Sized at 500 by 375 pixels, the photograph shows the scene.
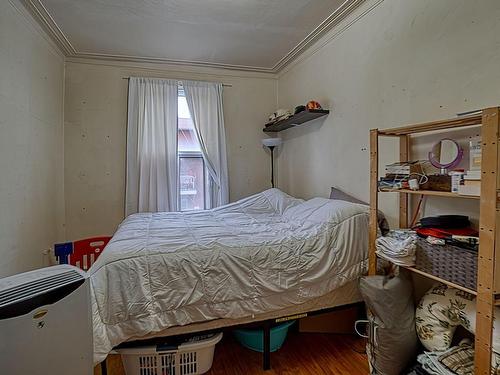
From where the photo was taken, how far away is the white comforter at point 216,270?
5.08ft

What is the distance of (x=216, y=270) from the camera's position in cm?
170

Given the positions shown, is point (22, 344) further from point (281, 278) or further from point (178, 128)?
point (178, 128)

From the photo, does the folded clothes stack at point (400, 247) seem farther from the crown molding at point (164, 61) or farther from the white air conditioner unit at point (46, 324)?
the crown molding at point (164, 61)

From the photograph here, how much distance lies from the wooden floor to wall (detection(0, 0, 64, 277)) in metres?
1.25

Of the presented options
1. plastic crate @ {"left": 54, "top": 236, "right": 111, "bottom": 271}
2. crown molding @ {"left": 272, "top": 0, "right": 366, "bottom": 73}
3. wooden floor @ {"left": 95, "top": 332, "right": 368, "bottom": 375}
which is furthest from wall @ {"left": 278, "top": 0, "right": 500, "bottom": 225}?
plastic crate @ {"left": 54, "top": 236, "right": 111, "bottom": 271}

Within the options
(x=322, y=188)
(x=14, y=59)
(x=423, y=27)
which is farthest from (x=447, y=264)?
(x=14, y=59)

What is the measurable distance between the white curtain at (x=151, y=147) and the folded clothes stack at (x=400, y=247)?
2.52 meters

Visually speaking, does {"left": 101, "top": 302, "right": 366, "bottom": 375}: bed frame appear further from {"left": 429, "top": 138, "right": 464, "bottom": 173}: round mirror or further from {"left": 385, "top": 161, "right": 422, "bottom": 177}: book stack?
{"left": 429, "top": 138, "right": 464, "bottom": 173}: round mirror

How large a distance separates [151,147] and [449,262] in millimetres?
3094

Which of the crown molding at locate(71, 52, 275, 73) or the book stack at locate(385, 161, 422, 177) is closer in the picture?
the book stack at locate(385, 161, 422, 177)

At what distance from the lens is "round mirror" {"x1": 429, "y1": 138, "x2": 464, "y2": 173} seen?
166 cm

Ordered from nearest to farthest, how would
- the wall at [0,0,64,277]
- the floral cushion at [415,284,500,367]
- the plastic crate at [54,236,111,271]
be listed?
the floral cushion at [415,284,500,367] → the wall at [0,0,64,277] → the plastic crate at [54,236,111,271]

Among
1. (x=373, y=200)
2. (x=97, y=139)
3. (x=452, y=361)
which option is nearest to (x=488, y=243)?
(x=452, y=361)

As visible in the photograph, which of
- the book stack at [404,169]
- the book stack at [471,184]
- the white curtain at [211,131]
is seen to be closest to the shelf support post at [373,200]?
the book stack at [404,169]
